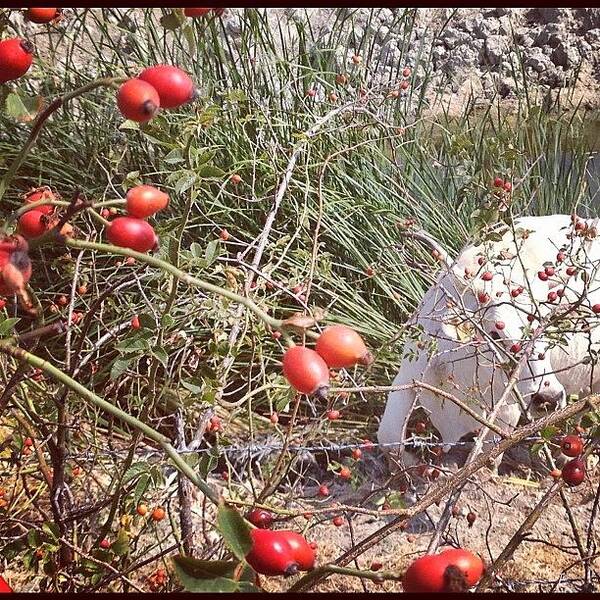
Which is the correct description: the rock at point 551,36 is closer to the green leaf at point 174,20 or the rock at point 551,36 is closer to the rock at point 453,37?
the rock at point 453,37

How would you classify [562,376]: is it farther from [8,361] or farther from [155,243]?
[155,243]

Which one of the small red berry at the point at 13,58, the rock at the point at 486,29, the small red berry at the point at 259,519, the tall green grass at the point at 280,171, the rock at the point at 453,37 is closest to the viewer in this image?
the small red berry at the point at 13,58

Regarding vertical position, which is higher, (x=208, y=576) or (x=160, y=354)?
(x=160, y=354)

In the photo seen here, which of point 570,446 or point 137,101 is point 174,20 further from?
point 570,446

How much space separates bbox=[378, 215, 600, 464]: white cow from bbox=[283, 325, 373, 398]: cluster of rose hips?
828 mm

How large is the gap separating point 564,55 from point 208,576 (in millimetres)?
4497

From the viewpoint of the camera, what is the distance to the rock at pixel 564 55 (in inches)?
169

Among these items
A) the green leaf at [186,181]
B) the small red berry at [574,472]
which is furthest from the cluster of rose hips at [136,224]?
the small red berry at [574,472]

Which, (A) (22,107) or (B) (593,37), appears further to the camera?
(B) (593,37)

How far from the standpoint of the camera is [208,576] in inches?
14.2

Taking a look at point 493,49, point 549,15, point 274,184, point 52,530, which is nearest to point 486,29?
point 493,49

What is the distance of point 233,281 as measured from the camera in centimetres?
104

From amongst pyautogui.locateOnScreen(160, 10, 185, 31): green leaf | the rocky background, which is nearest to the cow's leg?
pyautogui.locateOnScreen(160, 10, 185, 31): green leaf

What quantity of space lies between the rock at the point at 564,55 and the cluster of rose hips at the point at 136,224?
14.2ft
